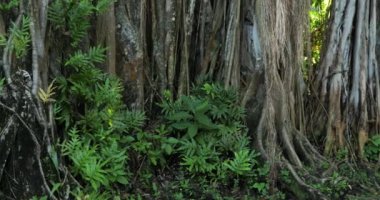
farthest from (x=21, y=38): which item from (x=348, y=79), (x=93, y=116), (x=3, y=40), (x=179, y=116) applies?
(x=348, y=79)

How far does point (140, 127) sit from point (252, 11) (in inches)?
49.3

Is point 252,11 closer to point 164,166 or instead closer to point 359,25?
point 359,25

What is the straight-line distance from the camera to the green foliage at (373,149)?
17.0 ft

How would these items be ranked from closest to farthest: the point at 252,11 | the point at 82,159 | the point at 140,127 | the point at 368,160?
the point at 82,159 → the point at 140,127 → the point at 252,11 → the point at 368,160

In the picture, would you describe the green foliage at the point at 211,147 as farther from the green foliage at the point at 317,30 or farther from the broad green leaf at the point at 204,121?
the green foliage at the point at 317,30

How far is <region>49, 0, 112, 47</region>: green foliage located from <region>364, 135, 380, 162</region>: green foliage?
2538mm

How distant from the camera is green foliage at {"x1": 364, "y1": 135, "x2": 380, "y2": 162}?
518 cm

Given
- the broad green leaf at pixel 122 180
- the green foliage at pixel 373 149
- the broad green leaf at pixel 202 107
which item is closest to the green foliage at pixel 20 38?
the broad green leaf at pixel 122 180

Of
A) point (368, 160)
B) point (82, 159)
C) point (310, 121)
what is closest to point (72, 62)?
point (82, 159)

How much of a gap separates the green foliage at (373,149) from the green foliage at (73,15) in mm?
2538

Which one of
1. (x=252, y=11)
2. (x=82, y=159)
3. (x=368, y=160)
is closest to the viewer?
(x=82, y=159)

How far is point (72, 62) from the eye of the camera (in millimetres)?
3779

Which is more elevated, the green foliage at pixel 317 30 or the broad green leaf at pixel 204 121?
the green foliage at pixel 317 30

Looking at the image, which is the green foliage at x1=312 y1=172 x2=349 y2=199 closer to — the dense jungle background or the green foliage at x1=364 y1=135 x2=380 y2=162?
the dense jungle background
